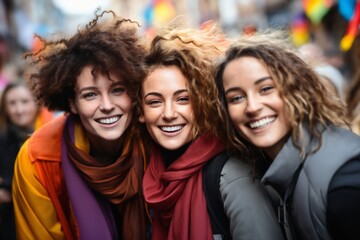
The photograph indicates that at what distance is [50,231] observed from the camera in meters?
3.37

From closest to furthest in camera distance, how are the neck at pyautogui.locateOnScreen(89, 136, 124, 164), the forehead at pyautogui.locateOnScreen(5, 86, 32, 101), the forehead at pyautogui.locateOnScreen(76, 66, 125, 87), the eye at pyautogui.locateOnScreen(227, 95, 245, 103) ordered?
the eye at pyautogui.locateOnScreen(227, 95, 245, 103) → the forehead at pyautogui.locateOnScreen(76, 66, 125, 87) → the neck at pyautogui.locateOnScreen(89, 136, 124, 164) → the forehead at pyautogui.locateOnScreen(5, 86, 32, 101)

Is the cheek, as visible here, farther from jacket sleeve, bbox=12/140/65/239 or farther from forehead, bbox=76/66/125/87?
jacket sleeve, bbox=12/140/65/239

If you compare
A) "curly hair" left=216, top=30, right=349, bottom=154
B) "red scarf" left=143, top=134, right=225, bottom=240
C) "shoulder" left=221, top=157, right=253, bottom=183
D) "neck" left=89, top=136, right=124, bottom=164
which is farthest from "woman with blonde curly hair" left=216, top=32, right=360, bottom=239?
"neck" left=89, top=136, right=124, bottom=164

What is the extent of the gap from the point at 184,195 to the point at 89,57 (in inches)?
49.5

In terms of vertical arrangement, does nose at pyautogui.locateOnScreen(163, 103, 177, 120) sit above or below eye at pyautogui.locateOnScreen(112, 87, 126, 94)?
below

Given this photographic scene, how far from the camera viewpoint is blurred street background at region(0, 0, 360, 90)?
4.78 metres

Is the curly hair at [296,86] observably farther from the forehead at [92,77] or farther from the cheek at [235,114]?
the forehead at [92,77]

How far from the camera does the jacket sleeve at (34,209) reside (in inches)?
131

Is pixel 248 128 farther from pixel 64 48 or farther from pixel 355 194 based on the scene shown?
pixel 64 48

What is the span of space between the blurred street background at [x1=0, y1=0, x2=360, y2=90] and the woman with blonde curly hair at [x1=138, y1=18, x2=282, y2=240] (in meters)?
0.43

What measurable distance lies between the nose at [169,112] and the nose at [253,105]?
0.70 m

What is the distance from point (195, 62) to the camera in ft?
10.4

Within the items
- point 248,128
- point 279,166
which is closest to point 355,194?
point 279,166

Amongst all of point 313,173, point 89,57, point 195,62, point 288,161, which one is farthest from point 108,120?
point 313,173
